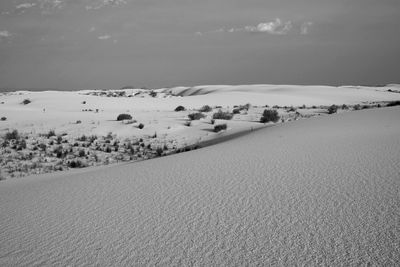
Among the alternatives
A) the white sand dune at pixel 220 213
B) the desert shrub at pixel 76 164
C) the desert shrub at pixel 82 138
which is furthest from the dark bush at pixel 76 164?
the desert shrub at pixel 82 138

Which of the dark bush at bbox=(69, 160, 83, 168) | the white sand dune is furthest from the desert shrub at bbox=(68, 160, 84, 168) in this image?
the white sand dune

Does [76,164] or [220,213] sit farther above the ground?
[220,213]

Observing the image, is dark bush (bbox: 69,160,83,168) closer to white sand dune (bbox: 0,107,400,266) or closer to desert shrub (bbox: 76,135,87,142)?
white sand dune (bbox: 0,107,400,266)

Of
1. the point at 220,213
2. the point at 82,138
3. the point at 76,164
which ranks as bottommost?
the point at 76,164

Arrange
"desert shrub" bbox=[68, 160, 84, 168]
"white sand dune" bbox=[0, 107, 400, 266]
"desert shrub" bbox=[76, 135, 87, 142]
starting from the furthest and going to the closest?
"desert shrub" bbox=[76, 135, 87, 142] < "desert shrub" bbox=[68, 160, 84, 168] < "white sand dune" bbox=[0, 107, 400, 266]

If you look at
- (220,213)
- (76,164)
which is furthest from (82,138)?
(220,213)

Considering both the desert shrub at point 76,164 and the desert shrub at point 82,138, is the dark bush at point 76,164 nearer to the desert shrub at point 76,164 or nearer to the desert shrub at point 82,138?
the desert shrub at point 76,164

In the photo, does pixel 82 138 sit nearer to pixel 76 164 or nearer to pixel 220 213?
pixel 76 164

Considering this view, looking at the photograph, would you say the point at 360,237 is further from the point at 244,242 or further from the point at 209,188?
the point at 209,188

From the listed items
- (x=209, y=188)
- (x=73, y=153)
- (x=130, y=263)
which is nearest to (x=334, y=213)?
(x=209, y=188)
